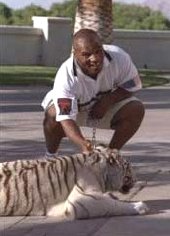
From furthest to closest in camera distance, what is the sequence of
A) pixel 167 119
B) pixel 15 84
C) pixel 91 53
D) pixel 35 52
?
pixel 35 52 < pixel 15 84 < pixel 167 119 < pixel 91 53

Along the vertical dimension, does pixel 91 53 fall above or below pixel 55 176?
above

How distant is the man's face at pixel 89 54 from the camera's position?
7.85 m

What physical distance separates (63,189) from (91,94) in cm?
112

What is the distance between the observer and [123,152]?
36.4 feet

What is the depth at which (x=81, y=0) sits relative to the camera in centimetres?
1320

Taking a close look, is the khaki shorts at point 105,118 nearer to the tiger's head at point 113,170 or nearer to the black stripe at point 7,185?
the tiger's head at point 113,170

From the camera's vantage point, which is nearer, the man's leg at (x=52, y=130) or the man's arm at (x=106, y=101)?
the man's leg at (x=52, y=130)

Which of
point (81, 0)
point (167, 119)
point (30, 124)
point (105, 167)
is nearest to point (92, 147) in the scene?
point (105, 167)

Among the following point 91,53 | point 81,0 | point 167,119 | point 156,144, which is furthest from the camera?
point 167,119

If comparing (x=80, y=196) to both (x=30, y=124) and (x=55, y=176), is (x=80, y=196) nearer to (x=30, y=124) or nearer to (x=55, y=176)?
(x=55, y=176)

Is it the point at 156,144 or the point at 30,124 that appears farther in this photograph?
the point at 30,124

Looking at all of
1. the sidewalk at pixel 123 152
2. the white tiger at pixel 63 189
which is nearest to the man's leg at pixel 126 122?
the sidewalk at pixel 123 152

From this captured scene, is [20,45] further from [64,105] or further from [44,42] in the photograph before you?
[64,105]

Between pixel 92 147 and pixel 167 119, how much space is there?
847 cm
